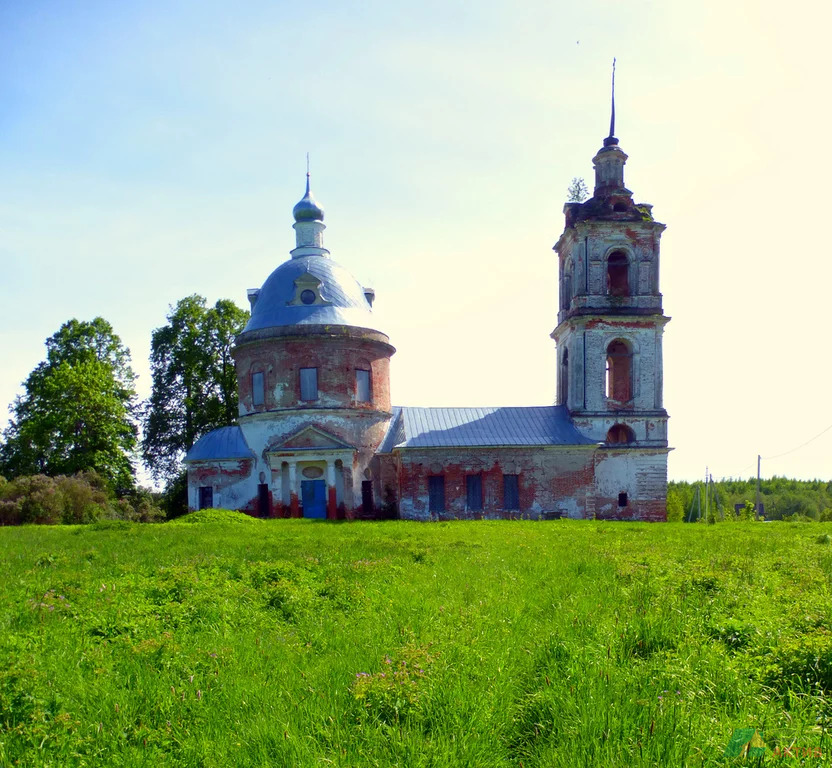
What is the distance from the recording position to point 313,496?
30.3 metres

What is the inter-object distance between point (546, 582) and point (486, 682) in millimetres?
4606

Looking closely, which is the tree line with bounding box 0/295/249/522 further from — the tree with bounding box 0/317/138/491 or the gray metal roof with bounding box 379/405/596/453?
the gray metal roof with bounding box 379/405/596/453

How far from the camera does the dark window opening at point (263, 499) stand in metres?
30.7

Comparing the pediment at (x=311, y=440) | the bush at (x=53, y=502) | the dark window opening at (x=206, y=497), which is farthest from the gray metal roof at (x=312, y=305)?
the bush at (x=53, y=502)

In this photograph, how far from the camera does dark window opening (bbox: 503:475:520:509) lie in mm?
29969

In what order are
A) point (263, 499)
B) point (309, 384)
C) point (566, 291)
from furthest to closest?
point (566, 291) → point (263, 499) → point (309, 384)

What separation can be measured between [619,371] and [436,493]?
1002 centimetres

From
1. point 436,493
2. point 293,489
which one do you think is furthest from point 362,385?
point 436,493

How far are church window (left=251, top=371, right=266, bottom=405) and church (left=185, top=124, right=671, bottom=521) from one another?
0.06 m

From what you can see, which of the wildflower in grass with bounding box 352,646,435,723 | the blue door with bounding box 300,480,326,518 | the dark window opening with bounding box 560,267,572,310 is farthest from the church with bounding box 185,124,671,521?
the wildflower in grass with bounding box 352,646,435,723

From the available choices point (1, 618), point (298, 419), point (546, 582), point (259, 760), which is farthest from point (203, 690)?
point (298, 419)

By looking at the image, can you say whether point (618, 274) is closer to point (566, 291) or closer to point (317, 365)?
point (566, 291)

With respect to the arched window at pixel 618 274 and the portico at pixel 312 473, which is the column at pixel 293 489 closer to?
the portico at pixel 312 473

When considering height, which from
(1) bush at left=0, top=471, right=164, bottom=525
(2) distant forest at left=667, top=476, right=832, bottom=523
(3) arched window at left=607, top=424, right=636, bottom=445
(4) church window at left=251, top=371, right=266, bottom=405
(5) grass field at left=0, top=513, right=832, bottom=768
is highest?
(4) church window at left=251, top=371, right=266, bottom=405
